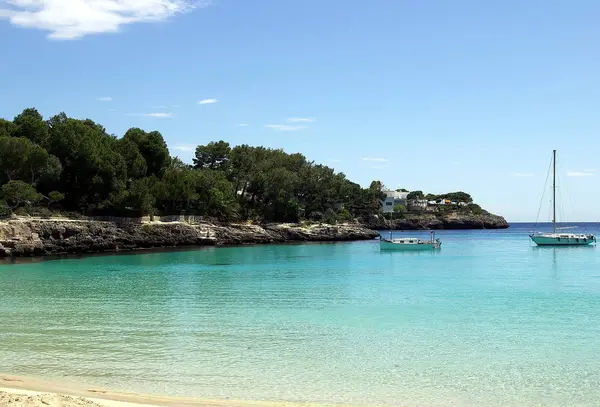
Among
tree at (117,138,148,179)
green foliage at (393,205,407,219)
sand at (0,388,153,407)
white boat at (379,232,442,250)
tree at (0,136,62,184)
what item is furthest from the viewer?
green foliage at (393,205,407,219)

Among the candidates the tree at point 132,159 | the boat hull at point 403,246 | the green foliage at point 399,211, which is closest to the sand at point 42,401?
the boat hull at point 403,246

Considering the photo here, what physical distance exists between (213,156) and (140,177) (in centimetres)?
2158

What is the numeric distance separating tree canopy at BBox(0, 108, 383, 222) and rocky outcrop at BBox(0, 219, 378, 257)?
2826 millimetres

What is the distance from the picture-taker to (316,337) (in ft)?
56.9

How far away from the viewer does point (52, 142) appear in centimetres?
6419

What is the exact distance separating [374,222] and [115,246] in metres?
80.9

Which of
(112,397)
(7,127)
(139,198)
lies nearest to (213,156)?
(139,198)

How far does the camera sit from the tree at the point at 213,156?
3634 inches

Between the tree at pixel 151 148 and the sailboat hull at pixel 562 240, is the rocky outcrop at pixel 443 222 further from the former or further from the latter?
the tree at pixel 151 148

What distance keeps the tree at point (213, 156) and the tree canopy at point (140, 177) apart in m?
0.16

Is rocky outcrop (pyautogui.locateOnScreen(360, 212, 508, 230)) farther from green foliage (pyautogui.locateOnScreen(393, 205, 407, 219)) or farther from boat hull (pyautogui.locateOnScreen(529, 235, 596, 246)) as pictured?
boat hull (pyautogui.locateOnScreen(529, 235, 596, 246))

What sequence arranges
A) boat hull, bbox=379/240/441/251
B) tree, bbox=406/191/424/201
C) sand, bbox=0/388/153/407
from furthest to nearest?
1. tree, bbox=406/191/424/201
2. boat hull, bbox=379/240/441/251
3. sand, bbox=0/388/153/407

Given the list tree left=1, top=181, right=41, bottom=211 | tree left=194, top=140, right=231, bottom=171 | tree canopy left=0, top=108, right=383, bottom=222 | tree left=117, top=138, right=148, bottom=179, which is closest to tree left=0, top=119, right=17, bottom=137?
tree canopy left=0, top=108, right=383, bottom=222

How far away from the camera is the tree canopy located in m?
60.0
